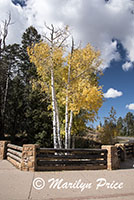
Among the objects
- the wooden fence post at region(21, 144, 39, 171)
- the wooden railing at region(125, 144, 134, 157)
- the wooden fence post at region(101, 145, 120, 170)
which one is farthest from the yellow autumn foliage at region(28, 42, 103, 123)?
the wooden railing at region(125, 144, 134, 157)

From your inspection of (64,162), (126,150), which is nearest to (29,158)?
(64,162)

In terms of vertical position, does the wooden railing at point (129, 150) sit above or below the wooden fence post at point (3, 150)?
below

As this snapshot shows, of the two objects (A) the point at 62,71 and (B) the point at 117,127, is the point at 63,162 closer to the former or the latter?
(A) the point at 62,71

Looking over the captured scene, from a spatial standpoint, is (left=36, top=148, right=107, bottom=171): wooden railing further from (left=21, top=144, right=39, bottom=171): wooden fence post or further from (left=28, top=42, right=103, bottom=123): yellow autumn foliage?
(left=28, top=42, right=103, bottom=123): yellow autumn foliage

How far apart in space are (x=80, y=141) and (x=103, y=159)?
9.44 m

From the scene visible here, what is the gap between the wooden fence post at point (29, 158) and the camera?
596 centimetres

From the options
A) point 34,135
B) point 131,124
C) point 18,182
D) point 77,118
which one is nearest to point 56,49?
point 77,118

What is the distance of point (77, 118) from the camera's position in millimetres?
12062

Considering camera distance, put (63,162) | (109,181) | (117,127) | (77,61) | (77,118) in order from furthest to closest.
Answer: (117,127), (77,118), (77,61), (63,162), (109,181)

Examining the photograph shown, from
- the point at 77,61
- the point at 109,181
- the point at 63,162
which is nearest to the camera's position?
the point at 109,181

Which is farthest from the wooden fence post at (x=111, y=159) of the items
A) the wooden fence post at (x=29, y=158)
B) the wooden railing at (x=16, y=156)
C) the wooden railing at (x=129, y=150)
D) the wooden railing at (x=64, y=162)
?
the wooden railing at (x=129, y=150)

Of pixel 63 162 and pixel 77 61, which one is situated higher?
pixel 77 61

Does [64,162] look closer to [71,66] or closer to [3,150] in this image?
[3,150]

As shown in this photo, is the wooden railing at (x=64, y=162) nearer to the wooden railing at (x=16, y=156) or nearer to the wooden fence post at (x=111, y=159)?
the wooden fence post at (x=111, y=159)
